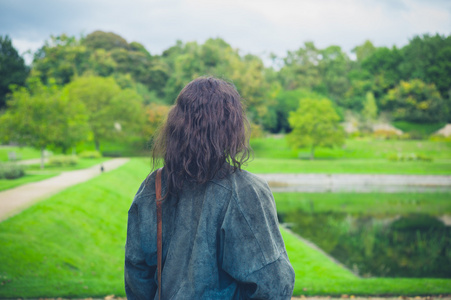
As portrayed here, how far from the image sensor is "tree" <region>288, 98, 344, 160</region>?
31.9m

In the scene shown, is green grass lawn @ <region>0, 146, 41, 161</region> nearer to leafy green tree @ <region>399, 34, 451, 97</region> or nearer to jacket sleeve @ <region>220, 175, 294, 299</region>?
jacket sleeve @ <region>220, 175, 294, 299</region>

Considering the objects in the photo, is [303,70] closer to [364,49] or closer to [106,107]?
[364,49]

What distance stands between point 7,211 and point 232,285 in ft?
28.9

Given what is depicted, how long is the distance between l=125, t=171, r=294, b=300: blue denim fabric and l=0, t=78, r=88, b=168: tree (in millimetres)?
18540

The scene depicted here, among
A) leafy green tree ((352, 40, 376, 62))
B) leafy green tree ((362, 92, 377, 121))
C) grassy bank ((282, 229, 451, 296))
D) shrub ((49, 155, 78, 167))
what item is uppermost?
leafy green tree ((352, 40, 376, 62))

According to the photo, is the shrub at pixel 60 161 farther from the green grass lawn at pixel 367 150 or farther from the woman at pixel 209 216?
the woman at pixel 209 216

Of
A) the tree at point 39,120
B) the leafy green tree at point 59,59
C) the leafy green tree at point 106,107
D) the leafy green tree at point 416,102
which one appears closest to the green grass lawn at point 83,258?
the tree at point 39,120

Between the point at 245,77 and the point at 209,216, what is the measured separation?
3694cm

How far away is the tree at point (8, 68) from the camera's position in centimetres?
3030

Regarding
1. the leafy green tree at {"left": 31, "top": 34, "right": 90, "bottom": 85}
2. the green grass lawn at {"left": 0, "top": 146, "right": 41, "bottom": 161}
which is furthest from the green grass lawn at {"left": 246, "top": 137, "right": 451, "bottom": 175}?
→ the leafy green tree at {"left": 31, "top": 34, "right": 90, "bottom": 85}

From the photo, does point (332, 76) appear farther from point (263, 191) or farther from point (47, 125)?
point (263, 191)

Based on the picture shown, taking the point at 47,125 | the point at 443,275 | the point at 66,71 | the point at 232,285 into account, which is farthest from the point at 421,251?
the point at 66,71

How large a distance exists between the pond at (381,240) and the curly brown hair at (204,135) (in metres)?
8.24

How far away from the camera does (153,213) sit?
63.5 inches
